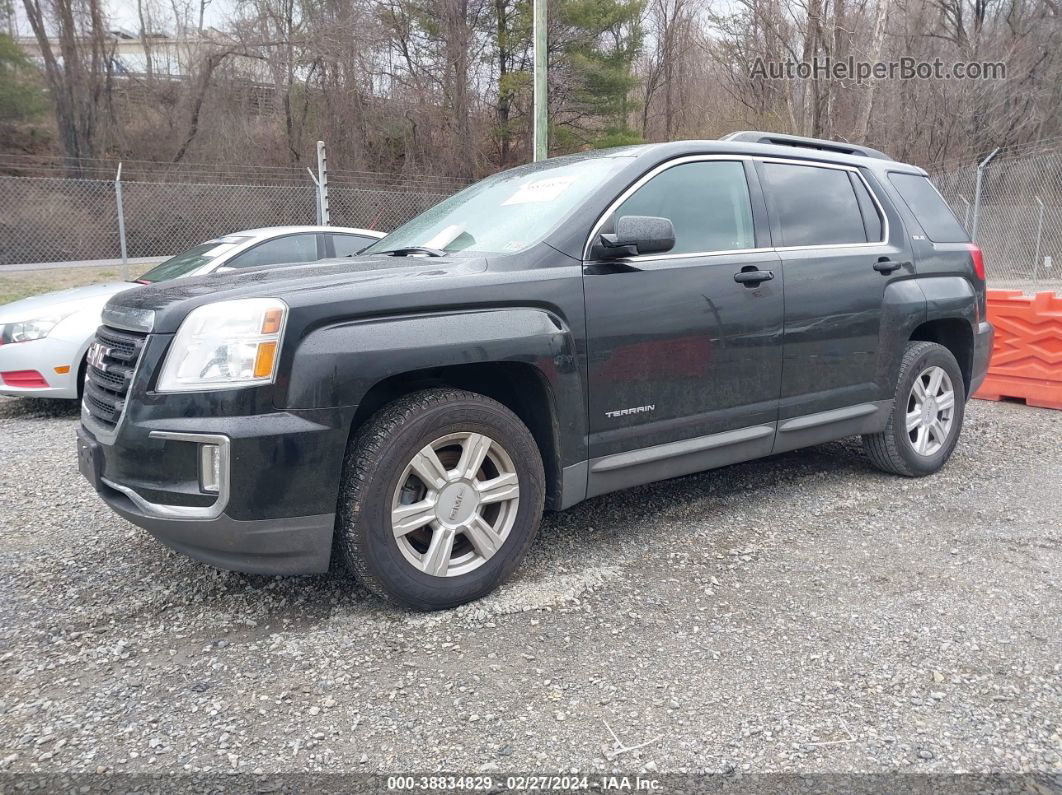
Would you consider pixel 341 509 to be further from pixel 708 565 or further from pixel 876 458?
pixel 876 458

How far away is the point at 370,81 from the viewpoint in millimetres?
24750

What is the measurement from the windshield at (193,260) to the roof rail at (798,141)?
4215 millimetres

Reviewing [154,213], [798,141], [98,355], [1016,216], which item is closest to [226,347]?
[98,355]

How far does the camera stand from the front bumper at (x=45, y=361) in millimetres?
5711

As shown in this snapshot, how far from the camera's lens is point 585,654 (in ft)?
8.86

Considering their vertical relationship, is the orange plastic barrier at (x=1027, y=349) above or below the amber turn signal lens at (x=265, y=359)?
below

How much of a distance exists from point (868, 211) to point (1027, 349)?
321cm

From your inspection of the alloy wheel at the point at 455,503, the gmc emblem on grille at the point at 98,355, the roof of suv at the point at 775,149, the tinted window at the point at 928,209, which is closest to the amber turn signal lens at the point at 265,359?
the alloy wheel at the point at 455,503

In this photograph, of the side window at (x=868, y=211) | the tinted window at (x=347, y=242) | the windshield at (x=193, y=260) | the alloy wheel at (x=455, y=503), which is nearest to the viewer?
the alloy wheel at (x=455, y=503)

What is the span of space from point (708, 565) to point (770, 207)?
184 cm

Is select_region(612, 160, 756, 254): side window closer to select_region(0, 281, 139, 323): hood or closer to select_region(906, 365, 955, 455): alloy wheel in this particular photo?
select_region(906, 365, 955, 455): alloy wheel

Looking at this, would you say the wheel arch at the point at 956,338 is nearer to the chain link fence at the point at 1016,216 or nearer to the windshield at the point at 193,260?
the windshield at the point at 193,260

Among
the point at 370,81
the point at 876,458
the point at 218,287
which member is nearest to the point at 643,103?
the point at 370,81

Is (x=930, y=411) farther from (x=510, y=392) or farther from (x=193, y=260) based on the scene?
(x=193, y=260)
